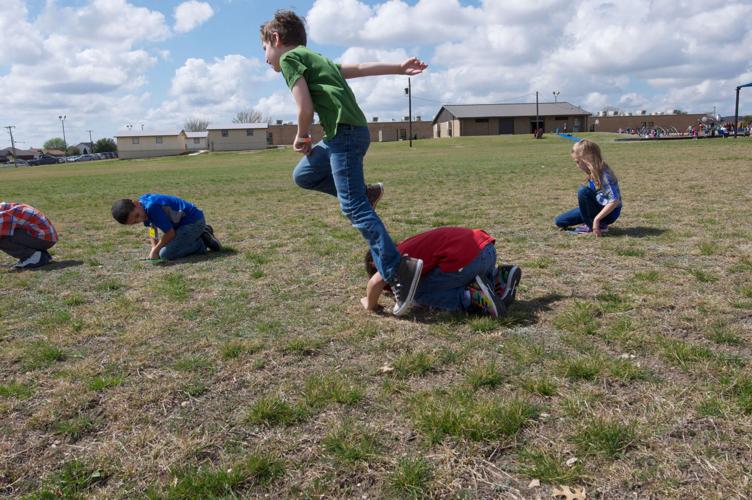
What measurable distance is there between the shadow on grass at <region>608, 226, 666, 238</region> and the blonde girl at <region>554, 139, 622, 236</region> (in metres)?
0.13

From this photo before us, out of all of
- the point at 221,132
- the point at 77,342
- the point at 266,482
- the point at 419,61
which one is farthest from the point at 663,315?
the point at 221,132

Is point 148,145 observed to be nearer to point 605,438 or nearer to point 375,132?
point 375,132

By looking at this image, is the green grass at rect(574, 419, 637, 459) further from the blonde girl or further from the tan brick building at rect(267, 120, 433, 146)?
the tan brick building at rect(267, 120, 433, 146)

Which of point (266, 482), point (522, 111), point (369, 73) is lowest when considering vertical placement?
point (266, 482)

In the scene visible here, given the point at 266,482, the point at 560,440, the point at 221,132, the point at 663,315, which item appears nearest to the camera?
the point at 266,482

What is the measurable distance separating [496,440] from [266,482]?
3.31 ft

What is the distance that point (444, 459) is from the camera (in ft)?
7.68

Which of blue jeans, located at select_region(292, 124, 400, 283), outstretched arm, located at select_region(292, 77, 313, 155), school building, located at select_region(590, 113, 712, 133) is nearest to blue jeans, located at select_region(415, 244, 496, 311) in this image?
blue jeans, located at select_region(292, 124, 400, 283)

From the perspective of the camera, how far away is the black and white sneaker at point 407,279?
3.81m

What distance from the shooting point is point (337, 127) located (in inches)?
150

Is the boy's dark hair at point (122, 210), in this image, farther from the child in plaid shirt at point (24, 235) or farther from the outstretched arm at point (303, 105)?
the outstretched arm at point (303, 105)

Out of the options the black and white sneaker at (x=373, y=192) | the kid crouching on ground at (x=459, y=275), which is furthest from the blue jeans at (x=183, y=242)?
the kid crouching on ground at (x=459, y=275)

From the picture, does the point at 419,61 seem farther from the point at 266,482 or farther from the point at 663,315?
the point at 266,482

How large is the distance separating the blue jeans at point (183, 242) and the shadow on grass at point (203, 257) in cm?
7
